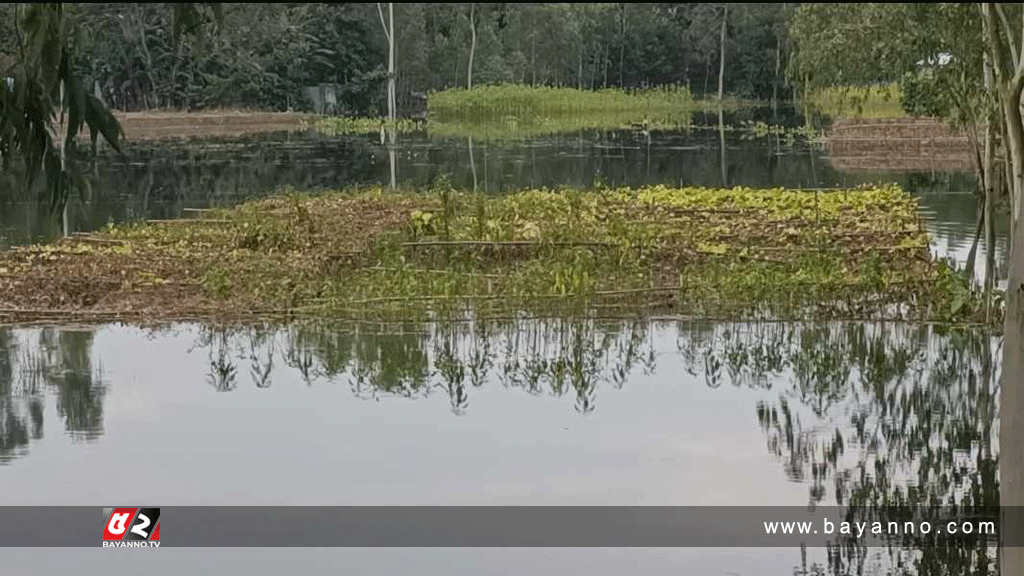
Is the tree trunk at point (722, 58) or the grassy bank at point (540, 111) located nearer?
the grassy bank at point (540, 111)

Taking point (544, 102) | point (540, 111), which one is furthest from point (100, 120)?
point (544, 102)

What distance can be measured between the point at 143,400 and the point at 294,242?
16.6 ft

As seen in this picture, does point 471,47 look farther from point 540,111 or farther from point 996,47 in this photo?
point 996,47

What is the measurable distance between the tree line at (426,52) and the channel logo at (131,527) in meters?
36.2

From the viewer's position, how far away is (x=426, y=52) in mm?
57281

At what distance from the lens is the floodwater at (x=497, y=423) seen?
7531 mm

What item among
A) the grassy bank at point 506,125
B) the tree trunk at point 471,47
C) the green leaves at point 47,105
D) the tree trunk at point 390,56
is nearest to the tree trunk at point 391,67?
the tree trunk at point 390,56

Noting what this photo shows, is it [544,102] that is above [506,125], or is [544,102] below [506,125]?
above

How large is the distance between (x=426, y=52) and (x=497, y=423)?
48615mm

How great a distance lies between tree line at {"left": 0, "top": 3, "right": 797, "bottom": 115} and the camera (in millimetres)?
48594

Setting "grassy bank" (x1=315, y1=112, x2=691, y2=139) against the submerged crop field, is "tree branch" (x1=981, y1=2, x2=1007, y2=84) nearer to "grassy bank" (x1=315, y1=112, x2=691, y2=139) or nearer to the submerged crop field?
the submerged crop field

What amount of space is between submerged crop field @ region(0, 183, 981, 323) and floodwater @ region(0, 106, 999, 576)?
17.7 inches

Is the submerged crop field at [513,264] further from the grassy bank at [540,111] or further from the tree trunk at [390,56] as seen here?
the tree trunk at [390,56]

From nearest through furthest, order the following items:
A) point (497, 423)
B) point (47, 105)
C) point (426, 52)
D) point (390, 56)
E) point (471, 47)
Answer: point (47, 105)
point (497, 423)
point (390, 56)
point (426, 52)
point (471, 47)
